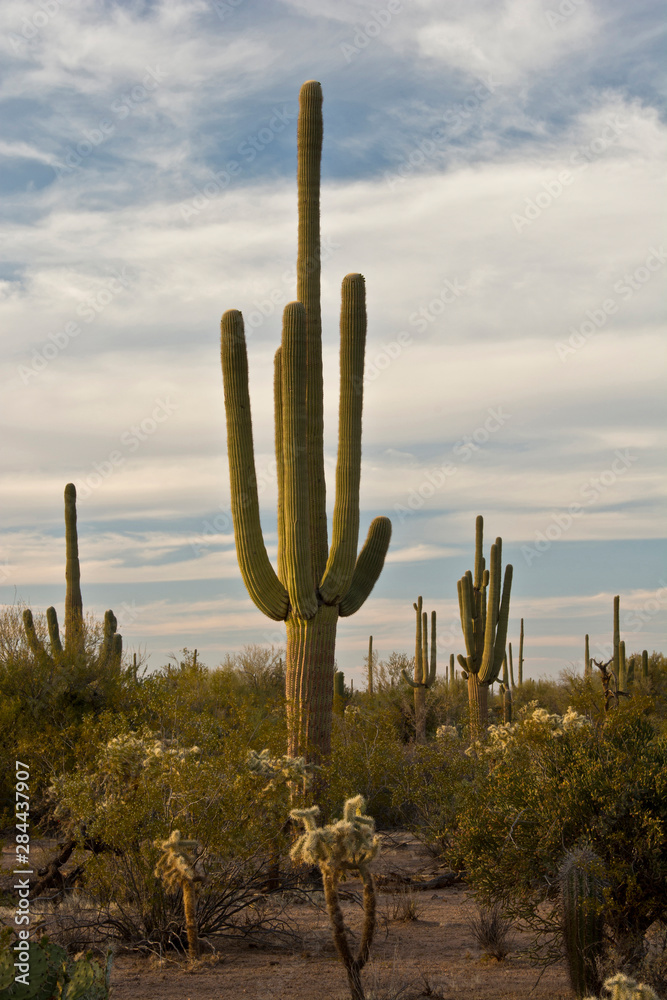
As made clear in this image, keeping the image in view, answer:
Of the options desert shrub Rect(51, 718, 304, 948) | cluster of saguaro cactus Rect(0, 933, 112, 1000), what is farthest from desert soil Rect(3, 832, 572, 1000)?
cluster of saguaro cactus Rect(0, 933, 112, 1000)

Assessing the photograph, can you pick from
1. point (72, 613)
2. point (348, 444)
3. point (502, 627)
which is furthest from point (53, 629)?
point (348, 444)

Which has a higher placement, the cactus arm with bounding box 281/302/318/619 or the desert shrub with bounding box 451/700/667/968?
the cactus arm with bounding box 281/302/318/619

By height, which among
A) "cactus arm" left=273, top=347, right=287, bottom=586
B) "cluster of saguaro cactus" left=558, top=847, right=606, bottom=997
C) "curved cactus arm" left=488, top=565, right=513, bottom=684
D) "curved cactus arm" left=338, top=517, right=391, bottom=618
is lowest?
"cluster of saguaro cactus" left=558, top=847, right=606, bottom=997

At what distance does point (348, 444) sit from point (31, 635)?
9.12 metres

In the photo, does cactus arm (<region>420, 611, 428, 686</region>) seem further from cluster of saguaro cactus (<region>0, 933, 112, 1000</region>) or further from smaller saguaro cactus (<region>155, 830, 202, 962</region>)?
cluster of saguaro cactus (<region>0, 933, 112, 1000</region>)

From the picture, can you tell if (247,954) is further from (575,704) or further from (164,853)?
(575,704)

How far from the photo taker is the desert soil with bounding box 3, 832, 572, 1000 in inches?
251

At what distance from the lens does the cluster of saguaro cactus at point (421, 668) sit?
2288 cm

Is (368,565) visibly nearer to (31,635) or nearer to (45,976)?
(45,976)

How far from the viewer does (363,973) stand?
6.60 meters

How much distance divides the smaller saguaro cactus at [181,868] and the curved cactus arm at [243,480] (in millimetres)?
4117

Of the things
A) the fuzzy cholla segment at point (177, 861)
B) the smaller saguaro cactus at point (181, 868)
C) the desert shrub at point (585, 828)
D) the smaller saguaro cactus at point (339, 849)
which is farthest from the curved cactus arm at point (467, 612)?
the smaller saguaro cactus at point (339, 849)

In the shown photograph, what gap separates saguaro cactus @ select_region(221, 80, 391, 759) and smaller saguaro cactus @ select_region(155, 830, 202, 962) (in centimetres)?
336

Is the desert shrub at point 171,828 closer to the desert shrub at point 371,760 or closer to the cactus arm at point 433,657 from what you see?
the desert shrub at point 371,760
